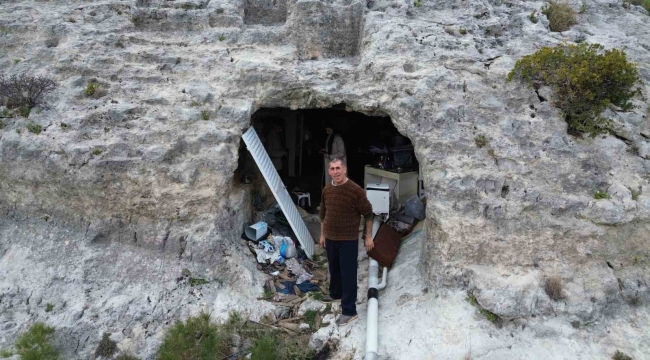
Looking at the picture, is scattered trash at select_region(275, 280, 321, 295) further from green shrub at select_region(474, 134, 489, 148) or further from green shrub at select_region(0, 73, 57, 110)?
green shrub at select_region(0, 73, 57, 110)

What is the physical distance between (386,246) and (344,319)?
5.20 feet

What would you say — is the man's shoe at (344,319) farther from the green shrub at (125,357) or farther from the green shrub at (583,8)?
the green shrub at (583,8)

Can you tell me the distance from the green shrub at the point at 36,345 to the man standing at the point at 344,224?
3.51 meters

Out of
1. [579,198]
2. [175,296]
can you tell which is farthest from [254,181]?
[579,198]

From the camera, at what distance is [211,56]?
7.24 metres

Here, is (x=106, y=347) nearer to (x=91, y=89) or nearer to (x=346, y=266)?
(x=346, y=266)

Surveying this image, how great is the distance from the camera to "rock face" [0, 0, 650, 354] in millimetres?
5531

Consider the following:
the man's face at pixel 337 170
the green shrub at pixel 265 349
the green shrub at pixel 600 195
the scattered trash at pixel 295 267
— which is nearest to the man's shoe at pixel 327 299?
the scattered trash at pixel 295 267

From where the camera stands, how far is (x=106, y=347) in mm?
5309

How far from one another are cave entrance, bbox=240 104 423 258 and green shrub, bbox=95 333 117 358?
302 centimetres

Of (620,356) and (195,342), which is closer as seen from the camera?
(620,356)

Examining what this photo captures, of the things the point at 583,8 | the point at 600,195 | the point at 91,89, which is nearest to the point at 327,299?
the point at 600,195

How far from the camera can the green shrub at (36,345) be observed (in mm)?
5090

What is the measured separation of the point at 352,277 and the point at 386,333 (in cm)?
80
